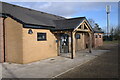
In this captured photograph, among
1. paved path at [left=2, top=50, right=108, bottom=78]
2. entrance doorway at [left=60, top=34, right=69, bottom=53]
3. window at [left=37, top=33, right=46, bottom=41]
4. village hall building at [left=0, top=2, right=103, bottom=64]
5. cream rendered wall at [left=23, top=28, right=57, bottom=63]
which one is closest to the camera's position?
paved path at [left=2, top=50, right=108, bottom=78]

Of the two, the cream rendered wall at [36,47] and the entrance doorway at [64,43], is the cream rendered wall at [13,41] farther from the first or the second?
the entrance doorway at [64,43]

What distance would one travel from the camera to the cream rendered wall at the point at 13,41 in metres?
11.2

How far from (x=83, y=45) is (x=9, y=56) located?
1411 centimetres

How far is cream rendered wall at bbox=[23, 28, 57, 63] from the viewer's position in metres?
11.3

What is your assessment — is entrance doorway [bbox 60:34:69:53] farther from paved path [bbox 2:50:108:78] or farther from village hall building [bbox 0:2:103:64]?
paved path [bbox 2:50:108:78]

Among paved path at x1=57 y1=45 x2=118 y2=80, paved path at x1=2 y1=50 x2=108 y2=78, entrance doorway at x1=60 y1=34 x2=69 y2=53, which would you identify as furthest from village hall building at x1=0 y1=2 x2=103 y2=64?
paved path at x1=57 y1=45 x2=118 y2=80

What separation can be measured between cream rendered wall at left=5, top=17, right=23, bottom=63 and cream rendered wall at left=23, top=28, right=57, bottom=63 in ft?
1.35

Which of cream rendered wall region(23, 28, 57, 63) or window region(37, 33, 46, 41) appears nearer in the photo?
cream rendered wall region(23, 28, 57, 63)

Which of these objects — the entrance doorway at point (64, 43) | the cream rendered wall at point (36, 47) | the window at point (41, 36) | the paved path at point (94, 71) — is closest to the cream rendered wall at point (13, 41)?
the cream rendered wall at point (36, 47)

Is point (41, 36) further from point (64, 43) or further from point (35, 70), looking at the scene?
point (64, 43)

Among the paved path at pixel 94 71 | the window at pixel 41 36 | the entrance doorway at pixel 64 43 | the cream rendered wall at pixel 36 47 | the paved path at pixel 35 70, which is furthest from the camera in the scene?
the entrance doorway at pixel 64 43

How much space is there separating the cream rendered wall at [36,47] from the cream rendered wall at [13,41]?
1.35 feet

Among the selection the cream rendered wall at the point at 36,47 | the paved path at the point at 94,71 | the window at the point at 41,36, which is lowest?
the paved path at the point at 94,71

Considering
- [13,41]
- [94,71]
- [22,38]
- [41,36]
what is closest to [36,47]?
[41,36]
